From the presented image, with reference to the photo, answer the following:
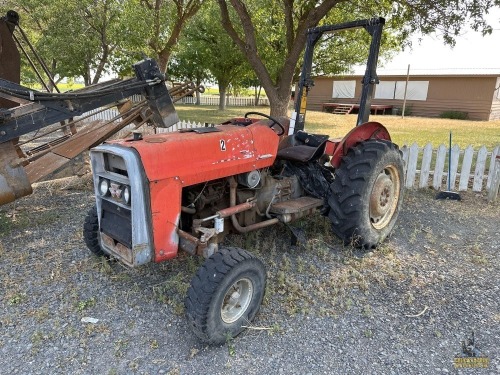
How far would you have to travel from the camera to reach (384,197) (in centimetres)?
396

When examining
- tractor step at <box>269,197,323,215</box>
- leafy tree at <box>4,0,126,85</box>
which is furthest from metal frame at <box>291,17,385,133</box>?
leafy tree at <box>4,0,126,85</box>

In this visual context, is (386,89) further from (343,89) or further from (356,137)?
(356,137)

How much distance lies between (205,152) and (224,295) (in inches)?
39.7

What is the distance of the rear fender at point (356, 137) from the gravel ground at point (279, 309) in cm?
91

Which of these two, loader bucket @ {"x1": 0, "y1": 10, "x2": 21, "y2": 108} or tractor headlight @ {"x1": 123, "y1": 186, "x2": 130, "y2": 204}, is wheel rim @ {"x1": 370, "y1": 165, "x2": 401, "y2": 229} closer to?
tractor headlight @ {"x1": 123, "y1": 186, "x2": 130, "y2": 204}

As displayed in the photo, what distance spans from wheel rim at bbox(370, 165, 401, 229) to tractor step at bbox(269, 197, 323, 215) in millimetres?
559

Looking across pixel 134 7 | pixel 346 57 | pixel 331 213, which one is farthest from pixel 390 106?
pixel 331 213

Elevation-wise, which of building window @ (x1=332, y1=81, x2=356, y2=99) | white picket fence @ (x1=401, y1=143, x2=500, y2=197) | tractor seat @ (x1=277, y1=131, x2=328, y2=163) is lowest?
Answer: white picket fence @ (x1=401, y1=143, x2=500, y2=197)

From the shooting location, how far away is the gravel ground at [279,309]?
2426mm

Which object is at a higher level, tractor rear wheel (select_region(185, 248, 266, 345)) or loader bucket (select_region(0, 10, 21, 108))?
loader bucket (select_region(0, 10, 21, 108))

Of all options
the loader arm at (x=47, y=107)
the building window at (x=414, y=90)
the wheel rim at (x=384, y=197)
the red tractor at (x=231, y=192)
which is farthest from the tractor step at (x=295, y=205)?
the building window at (x=414, y=90)

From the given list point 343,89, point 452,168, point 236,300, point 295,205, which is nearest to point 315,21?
point 452,168

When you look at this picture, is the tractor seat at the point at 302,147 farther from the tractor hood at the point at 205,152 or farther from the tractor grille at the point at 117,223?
the tractor grille at the point at 117,223

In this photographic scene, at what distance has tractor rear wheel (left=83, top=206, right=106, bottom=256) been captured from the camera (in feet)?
11.0
